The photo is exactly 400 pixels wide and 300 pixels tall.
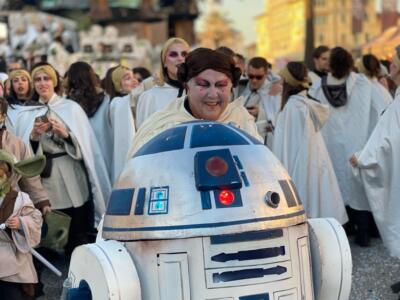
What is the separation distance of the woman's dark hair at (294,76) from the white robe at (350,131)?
0.89m

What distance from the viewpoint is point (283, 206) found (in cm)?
307

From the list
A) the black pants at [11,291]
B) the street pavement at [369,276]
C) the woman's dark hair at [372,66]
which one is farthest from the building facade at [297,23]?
the black pants at [11,291]

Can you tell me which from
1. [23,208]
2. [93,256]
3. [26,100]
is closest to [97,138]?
[26,100]

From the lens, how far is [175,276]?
2.93 meters

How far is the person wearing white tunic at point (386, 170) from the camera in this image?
5.62m

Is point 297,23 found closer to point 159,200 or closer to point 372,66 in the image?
point 372,66

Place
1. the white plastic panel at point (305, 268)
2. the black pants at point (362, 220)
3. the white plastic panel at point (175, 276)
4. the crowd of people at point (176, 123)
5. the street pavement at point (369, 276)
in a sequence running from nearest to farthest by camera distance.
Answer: the white plastic panel at point (175, 276) < the white plastic panel at point (305, 268) < the crowd of people at point (176, 123) < the street pavement at point (369, 276) < the black pants at point (362, 220)

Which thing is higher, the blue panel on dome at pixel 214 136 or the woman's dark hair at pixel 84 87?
the blue panel on dome at pixel 214 136

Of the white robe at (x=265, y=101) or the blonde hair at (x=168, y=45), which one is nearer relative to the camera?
the blonde hair at (x=168, y=45)

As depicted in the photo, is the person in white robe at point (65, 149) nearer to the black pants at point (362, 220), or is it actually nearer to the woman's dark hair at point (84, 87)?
the woman's dark hair at point (84, 87)

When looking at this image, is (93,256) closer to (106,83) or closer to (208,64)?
(208,64)

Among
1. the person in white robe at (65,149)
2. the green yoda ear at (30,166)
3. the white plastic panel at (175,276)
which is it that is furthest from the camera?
the person in white robe at (65,149)

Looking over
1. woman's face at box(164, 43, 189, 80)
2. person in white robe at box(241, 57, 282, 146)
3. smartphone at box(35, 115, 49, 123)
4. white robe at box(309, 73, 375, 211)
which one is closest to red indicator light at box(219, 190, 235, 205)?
woman's face at box(164, 43, 189, 80)

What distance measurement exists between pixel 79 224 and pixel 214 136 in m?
4.49
